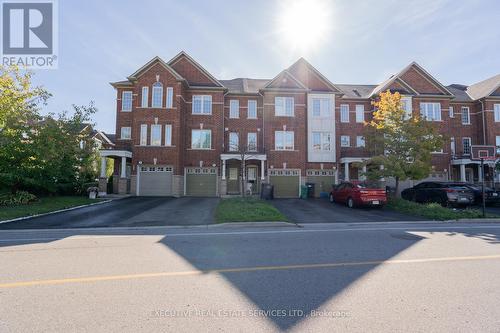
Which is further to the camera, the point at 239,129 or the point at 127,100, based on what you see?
the point at 239,129

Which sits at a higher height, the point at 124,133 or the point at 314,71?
the point at 314,71

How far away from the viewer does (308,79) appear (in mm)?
26422

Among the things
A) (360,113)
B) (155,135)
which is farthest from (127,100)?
(360,113)

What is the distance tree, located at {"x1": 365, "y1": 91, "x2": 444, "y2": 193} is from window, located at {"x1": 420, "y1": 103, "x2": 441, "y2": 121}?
12057mm

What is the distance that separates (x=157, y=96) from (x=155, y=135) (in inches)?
131

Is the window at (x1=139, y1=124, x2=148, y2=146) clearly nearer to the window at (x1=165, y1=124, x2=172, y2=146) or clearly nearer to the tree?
the window at (x1=165, y1=124, x2=172, y2=146)

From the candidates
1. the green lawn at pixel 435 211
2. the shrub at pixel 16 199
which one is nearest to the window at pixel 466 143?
the green lawn at pixel 435 211

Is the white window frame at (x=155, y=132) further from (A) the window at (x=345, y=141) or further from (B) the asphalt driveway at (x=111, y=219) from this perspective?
(A) the window at (x=345, y=141)

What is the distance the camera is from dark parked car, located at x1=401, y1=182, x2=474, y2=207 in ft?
52.6

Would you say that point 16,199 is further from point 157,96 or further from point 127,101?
point 127,101

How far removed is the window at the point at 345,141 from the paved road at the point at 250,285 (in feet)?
66.5

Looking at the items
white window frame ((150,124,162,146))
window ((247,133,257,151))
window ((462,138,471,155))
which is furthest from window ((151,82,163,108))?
window ((462,138,471,155))

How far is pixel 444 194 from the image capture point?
16359 millimetres

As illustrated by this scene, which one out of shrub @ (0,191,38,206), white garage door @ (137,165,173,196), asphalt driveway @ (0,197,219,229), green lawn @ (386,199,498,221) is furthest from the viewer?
white garage door @ (137,165,173,196)
